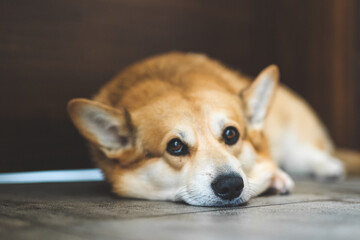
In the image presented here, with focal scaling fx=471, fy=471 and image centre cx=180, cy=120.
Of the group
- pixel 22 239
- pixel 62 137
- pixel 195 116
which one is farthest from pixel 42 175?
pixel 22 239

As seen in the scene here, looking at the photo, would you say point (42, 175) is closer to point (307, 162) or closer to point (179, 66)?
point (179, 66)

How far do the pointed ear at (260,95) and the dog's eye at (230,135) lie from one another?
0.29 m

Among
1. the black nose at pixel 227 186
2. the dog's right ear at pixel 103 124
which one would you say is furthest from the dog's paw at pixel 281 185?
the dog's right ear at pixel 103 124

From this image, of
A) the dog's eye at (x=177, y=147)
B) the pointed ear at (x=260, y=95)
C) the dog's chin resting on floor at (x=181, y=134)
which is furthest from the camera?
the pointed ear at (x=260, y=95)

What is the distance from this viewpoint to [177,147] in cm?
212

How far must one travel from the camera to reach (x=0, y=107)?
2.98m

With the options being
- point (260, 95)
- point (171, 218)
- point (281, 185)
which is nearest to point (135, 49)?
point (260, 95)

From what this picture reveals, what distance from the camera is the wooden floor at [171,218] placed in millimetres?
1312

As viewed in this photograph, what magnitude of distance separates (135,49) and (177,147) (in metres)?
1.47

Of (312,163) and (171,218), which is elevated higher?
(312,163)

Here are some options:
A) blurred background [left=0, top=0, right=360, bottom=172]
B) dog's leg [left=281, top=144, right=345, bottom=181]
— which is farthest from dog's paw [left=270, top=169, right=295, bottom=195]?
blurred background [left=0, top=0, right=360, bottom=172]

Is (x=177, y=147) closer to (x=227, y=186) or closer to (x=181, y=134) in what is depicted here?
(x=181, y=134)

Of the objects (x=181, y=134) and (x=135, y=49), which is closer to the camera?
(x=181, y=134)

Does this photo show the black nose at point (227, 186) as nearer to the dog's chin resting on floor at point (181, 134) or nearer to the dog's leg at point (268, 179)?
the dog's chin resting on floor at point (181, 134)
